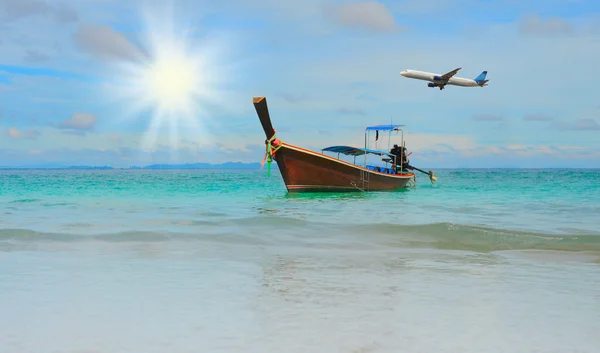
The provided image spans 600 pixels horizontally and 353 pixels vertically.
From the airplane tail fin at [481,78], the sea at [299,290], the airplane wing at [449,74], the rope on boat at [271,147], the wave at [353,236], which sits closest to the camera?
the sea at [299,290]

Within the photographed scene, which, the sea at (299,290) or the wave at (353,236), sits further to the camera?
the wave at (353,236)

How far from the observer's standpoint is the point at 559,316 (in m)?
6.05

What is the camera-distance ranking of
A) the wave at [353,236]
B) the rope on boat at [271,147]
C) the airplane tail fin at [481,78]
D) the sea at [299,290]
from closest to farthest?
the sea at [299,290]
the wave at [353,236]
the rope on boat at [271,147]
the airplane tail fin at [481,78]

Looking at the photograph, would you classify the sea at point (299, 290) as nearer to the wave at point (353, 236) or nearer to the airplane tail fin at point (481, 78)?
the wave at point (353, 236)

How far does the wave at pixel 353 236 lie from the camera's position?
12.7 metres

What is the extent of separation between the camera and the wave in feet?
41.6

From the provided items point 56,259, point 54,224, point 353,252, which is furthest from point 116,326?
point 54,224

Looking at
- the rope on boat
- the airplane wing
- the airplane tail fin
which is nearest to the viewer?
the rope on boat

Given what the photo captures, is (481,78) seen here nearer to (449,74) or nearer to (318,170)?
(449,74)

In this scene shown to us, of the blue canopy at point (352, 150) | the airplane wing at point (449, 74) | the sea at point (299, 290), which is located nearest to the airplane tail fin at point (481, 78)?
the airplane wing at point (449, 74)

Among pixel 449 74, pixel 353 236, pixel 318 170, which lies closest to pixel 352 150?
pixel 318 170

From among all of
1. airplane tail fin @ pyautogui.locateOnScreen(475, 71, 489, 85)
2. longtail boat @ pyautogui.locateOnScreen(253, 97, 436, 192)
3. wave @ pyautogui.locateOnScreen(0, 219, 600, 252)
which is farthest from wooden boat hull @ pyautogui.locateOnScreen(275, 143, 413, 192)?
airplane tail fin @ pyautogui.locateOnScreen(475, 71, 489, 85)

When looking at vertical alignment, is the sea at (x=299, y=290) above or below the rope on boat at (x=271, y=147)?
below

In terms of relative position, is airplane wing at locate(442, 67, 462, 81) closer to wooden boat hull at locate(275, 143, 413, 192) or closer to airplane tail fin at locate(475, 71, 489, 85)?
airplane tail fin at locate(475, 71, 489, 85)
